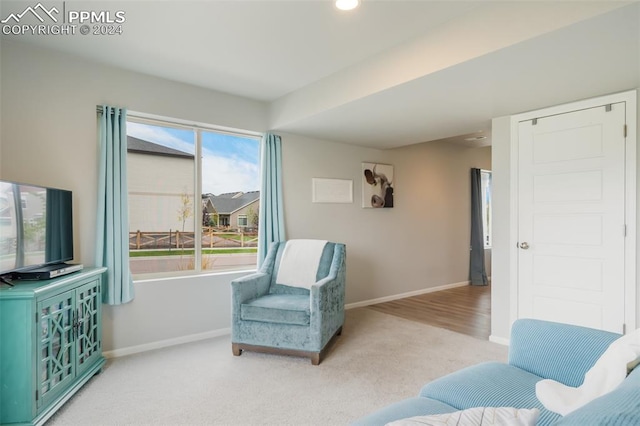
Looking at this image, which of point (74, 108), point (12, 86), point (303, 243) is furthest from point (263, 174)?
point (12, 86)

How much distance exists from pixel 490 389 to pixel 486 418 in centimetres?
81

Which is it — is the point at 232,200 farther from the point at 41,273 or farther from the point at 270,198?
the point at 41,273

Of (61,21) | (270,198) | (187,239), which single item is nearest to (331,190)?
(270,198)

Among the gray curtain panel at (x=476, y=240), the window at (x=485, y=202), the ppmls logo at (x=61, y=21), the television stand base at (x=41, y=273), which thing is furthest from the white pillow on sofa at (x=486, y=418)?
the window at (x=485, y=202)

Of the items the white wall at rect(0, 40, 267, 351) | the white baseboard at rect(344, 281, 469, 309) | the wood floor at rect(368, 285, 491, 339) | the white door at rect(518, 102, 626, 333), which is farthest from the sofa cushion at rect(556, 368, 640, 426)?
the white baseboard at rect(344, 281, 469, 309)

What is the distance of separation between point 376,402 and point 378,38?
2.46 metres

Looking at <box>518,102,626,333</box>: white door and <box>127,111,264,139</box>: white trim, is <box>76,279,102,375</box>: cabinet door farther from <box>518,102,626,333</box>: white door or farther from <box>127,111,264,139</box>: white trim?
<box>518,102,626,333</box>: white door

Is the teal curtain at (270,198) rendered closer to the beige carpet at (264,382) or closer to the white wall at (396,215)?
the white wall at (396,215)

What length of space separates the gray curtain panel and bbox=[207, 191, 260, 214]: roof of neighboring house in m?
4.07

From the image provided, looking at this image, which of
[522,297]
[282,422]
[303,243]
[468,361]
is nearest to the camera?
[282,422]

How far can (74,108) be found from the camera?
2859mm

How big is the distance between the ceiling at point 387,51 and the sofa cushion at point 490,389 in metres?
1.72

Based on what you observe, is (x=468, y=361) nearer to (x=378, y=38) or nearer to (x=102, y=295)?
(x=378, y=38)

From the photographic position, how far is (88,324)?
257 cm
